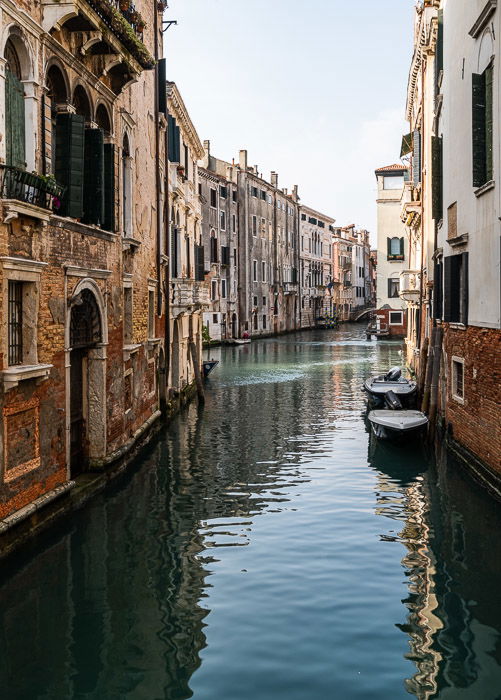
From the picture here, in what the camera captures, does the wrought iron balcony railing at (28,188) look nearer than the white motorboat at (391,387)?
Yes

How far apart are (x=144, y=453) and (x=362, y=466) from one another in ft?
13.7

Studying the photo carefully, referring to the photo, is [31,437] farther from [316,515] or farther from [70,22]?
[70,22]

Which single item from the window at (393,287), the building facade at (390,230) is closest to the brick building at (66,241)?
the building facade at (390,230)

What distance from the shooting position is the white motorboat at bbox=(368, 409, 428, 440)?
608 inches

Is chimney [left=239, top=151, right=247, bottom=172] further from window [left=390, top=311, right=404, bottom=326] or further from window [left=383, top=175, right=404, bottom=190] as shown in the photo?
window [left=390, top=311, right=404, bottom=326]

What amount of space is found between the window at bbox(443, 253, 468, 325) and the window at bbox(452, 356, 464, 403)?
818 millimetres

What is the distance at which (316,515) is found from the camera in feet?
35.6

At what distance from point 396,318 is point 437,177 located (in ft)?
126

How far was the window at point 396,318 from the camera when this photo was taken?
5450 centimetres

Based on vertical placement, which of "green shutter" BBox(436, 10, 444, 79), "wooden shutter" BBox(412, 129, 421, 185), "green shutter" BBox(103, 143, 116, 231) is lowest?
"green shutter" BBox(103, 143, 116, 231)

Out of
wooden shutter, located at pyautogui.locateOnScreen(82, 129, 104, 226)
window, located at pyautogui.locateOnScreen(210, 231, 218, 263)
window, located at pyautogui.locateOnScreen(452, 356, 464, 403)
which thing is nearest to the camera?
wooden shutter, located at pyautogui.locateOnScreen(82, 129, 104, 226)

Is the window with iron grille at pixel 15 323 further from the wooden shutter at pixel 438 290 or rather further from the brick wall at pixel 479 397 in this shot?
the wooden shutter at pixel 438 290

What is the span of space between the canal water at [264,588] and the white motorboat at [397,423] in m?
0.70

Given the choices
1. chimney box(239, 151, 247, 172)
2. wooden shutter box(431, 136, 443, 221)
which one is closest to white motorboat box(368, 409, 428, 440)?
wooden shutter box(431, 136, 443, 221)
